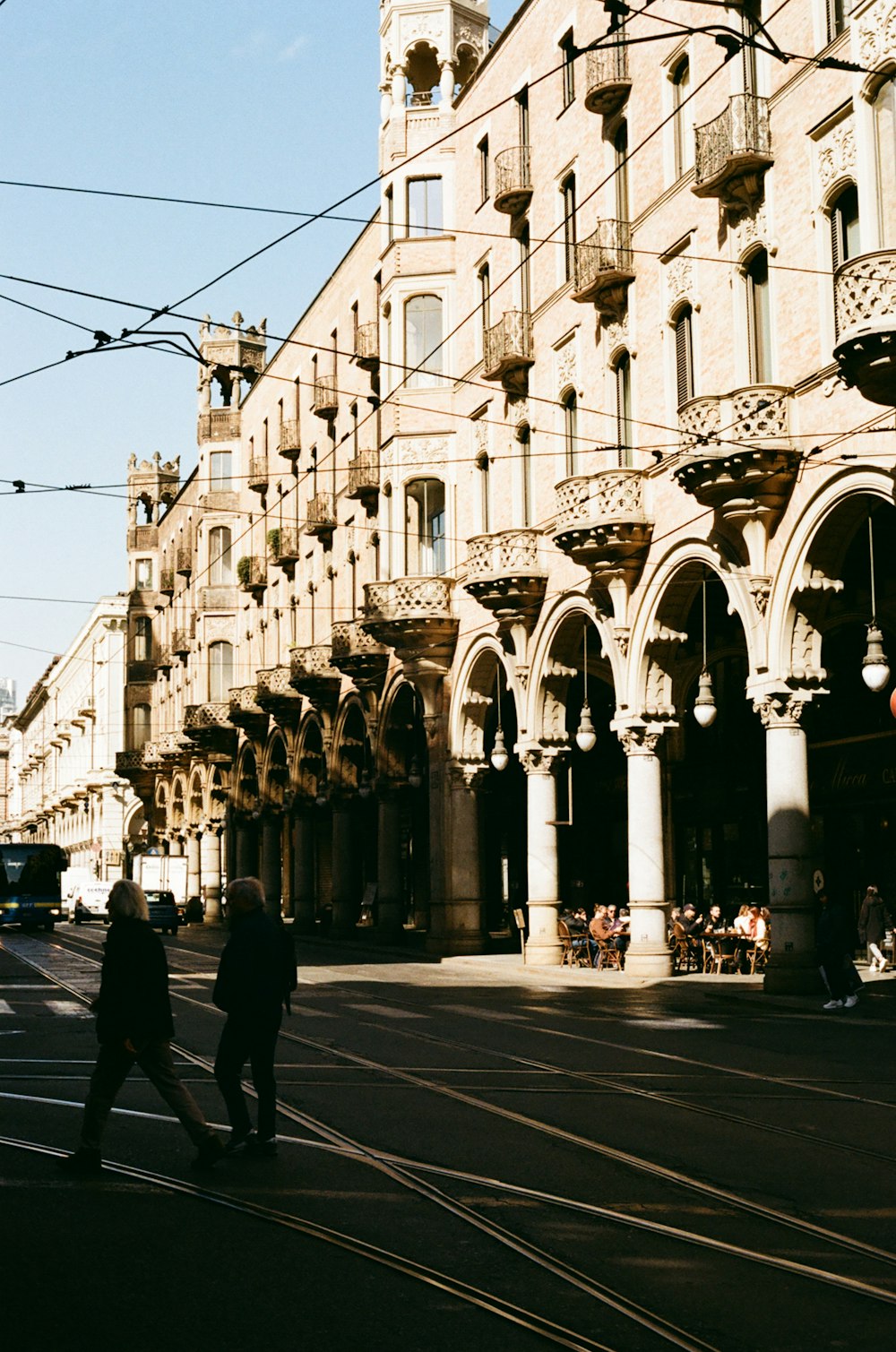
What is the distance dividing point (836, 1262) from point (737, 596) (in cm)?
1881

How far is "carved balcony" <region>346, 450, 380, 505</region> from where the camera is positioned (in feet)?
143

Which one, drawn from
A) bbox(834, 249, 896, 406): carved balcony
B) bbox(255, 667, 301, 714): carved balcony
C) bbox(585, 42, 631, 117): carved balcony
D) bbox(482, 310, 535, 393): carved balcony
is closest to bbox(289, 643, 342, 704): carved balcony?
bbox(255, 667, 301, 714): carved balcony

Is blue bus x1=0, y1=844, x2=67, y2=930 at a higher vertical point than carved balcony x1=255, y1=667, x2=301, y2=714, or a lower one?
lower

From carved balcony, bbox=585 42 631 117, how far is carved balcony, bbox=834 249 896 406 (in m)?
11.0

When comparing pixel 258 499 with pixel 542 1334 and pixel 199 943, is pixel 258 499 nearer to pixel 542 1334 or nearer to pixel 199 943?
pixel 199 943

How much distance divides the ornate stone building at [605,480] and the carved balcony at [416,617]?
0.09 meters

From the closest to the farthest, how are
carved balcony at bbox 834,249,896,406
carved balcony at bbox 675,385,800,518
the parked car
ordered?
carved balcony at bbox 834,249,896,406
carved balcony at bbox 675,385,800,518
the parked car

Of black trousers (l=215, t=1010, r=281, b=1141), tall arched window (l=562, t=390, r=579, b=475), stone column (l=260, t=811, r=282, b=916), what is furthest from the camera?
stone column (l=260, t=811, r=282, b=916)

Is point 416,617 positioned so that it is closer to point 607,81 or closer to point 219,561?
point 607,81

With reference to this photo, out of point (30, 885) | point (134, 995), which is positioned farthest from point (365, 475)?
point (134, 995)

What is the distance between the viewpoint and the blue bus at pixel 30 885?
62.2 meters

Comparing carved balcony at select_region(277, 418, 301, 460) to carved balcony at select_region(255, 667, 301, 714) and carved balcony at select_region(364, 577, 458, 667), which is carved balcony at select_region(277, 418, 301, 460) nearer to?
carved balcony at select_region(255, 667, 301, 714)

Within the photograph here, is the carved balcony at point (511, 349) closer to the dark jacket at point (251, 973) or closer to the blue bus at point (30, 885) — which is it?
the dark jacket at point (251, 973)

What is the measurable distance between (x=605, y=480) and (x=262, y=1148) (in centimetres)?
2035
